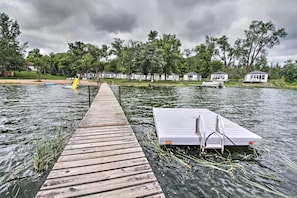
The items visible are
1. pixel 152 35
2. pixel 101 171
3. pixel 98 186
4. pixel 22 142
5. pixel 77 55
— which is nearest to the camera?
pixel 98 186

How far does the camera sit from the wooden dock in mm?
1798

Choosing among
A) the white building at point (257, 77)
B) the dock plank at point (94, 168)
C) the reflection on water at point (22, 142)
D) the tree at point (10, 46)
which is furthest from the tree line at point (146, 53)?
the dock plank at point (94, 168)

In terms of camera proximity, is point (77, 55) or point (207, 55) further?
point (207, 55)

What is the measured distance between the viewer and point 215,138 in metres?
3.57

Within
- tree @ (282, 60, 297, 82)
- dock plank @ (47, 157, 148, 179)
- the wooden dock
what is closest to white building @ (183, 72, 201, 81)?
tree @ (282, 60, 297, 82)

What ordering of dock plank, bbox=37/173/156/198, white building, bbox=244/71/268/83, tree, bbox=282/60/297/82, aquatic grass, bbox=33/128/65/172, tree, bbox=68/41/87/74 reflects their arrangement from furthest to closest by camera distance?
tree, bbox=68/41/87/74, white building, bbox=244/71/268/83, tree, bbox=282/60/297/82, aquatic grass, bbox=33/128/65/172, dock plank, bbox=37/173/156/198

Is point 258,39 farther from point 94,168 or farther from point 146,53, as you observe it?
point 94,168

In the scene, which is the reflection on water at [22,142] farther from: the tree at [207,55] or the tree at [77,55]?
the tree at [207,55]

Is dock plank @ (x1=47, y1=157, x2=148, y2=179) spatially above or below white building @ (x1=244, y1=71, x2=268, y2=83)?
below

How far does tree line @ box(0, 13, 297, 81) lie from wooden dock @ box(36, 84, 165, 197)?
103 feet

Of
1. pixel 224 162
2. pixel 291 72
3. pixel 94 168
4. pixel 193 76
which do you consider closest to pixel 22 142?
pixel 94 168

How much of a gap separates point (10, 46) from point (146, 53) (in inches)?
1312

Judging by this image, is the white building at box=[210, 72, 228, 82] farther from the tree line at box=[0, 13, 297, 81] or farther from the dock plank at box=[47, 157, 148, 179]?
the dock plank at box=[47, 157, 148, 179]

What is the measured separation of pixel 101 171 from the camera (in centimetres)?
222
